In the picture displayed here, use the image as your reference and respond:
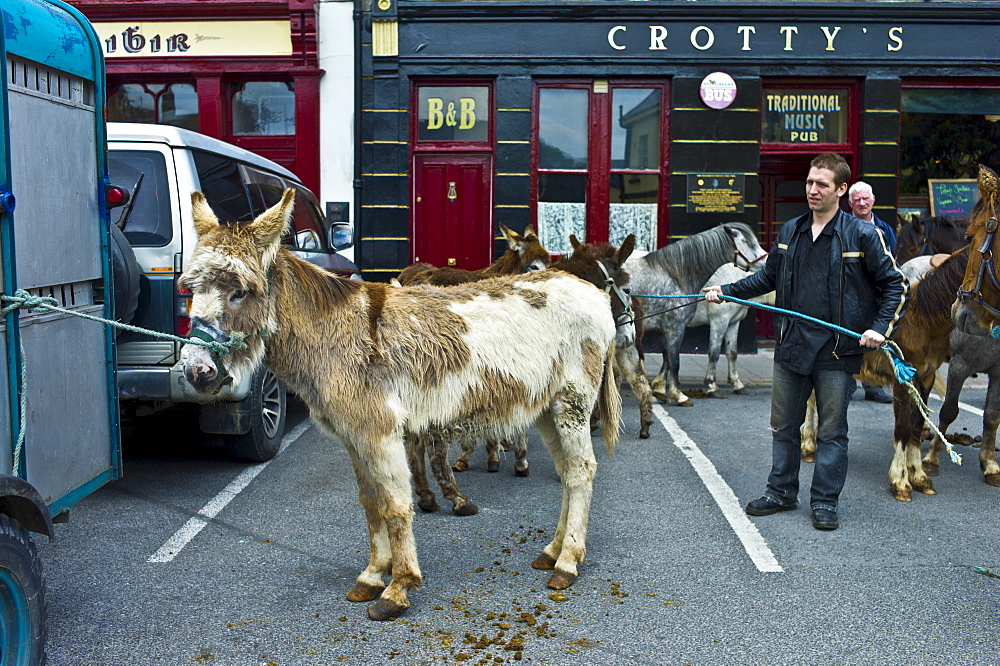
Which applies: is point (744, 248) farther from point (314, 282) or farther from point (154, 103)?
point (154, 103)

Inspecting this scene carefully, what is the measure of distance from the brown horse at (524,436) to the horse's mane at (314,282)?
137cm

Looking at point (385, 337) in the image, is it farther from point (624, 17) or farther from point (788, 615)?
point (624, 17)

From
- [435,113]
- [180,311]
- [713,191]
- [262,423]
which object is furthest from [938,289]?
[435,113]

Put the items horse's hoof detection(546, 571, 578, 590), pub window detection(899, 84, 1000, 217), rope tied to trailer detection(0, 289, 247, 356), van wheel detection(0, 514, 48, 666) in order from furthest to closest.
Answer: pub window detection(899, 84, 1000, 217) → horse's hoof detection(546, 571, 578, 590) → rope tied to trailer detection(0, 289, 247, 356) → van wheel detection(0, 514, 48, 666)

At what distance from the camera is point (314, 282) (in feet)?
13.3

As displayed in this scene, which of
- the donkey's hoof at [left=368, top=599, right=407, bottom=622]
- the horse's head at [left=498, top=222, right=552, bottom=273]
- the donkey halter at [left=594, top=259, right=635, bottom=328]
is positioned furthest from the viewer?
the horse's head at [left=498, top=222, right=552, bottom=273]

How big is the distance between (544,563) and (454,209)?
9.19m

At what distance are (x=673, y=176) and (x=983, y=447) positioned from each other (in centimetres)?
738

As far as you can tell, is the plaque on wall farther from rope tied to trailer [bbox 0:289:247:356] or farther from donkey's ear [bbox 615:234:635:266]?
rope tied to trailer [bbox 0:289:247:356]

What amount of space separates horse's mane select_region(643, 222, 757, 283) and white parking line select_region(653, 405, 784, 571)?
196cm

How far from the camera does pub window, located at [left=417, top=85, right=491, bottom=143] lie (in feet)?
42.8

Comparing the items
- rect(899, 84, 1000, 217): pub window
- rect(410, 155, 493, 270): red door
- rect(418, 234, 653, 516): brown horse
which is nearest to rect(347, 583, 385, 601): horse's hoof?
rect(418, 234, 653, 516): brown horse

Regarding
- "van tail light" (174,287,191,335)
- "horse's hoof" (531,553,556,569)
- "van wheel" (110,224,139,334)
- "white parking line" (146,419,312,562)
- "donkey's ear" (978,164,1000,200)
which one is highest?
"donkey's ear" (978,164,1000,200)

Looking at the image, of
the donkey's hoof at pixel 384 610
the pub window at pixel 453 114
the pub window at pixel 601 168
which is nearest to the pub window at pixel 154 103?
the pub window at pixel 453 114
